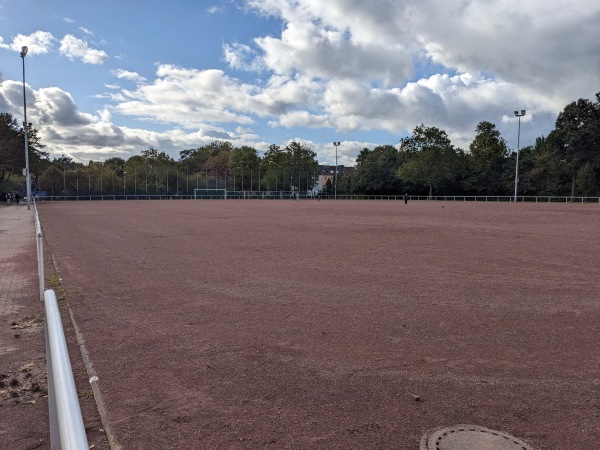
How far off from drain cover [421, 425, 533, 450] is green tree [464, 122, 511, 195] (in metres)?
84.8

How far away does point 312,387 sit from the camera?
14.6 feet

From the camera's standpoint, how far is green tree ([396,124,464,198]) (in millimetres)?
83669

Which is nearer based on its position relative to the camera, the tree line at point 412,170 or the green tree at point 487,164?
the tree line at point 412,170

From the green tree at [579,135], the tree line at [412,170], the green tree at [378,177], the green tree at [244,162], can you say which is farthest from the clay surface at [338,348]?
the green tree at [244,162]

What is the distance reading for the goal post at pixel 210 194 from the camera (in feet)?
302

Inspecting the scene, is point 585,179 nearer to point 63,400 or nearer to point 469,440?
point 469,440

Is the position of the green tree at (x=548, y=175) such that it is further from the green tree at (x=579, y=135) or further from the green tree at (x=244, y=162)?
the green tree at (x=244, y=162)

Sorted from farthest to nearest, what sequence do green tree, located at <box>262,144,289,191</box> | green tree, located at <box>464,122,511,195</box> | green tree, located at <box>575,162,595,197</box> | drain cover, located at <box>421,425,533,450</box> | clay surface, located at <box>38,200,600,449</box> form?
green tree, located at <box>262,144,289,191</box>, green tree, located at <box>464,122,511,195</box>, green tree, located at <box>575,162,595,197</box>, clay surface, located at <box>38,200,600,449</box>, drain cover, located at <box>421,425,533,450</box>

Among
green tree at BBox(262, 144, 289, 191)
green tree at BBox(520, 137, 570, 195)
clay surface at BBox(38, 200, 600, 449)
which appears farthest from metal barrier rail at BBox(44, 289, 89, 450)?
green tree at BBox(262, 144, 289, 191)

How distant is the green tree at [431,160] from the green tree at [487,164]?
9.90ft

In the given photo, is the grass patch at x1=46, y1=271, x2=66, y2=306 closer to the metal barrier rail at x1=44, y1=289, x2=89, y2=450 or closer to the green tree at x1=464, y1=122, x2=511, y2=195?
the metal barrier rail at x1=44, y1=289, x2=89, y2=450

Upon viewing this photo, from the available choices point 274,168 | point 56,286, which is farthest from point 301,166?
point 56,286

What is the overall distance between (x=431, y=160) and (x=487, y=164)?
1140 cm

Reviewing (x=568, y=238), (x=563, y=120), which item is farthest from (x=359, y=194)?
(x=568, y=238)
